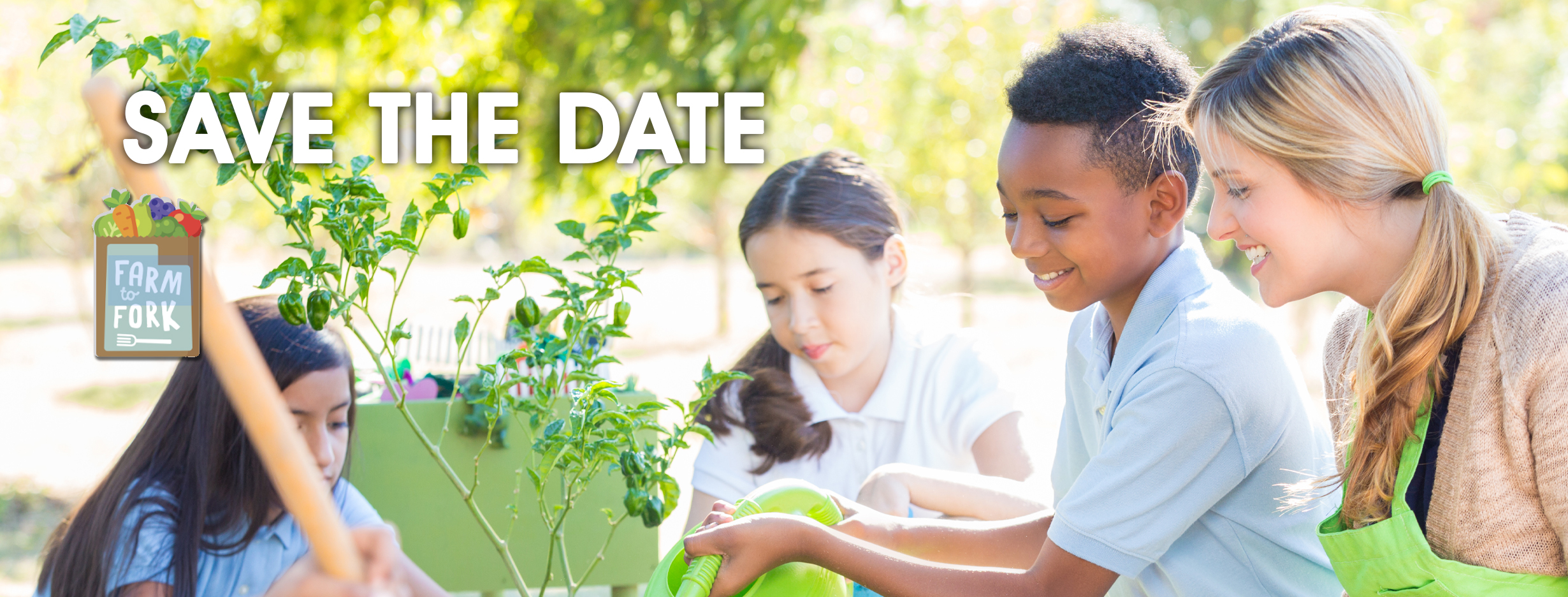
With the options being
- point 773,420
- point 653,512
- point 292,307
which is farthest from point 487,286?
point 773,420

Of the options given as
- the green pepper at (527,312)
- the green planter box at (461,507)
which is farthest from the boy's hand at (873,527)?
the green planter box at (461,507)

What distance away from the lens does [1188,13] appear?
12633mm

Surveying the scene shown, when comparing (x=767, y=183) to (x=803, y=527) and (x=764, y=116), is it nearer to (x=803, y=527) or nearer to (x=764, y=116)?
(x=803, y=527)

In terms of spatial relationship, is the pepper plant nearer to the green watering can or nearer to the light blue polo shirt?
the green watering can

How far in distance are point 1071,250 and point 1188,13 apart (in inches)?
499

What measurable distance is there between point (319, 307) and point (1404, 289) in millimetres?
1147

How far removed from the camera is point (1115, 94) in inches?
53.1

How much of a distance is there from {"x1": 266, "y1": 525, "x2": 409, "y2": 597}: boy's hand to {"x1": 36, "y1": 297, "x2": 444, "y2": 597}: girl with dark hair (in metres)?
1.08

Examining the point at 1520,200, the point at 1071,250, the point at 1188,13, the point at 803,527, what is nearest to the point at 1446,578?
the point at 1071,250

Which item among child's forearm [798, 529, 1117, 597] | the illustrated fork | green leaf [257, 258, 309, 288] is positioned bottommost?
child's forearm [798, 529, 1117, 597]

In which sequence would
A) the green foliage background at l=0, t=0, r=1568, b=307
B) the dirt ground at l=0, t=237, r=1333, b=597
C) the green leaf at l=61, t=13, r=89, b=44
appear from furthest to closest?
the dirt ground at l=0, t=237, r=1333, b=597, the green foliage background at l=0, t=0, r=1568, b=307, the green leaf at l=61, t=13, r=89, b=44

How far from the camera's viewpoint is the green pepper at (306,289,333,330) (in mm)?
1109

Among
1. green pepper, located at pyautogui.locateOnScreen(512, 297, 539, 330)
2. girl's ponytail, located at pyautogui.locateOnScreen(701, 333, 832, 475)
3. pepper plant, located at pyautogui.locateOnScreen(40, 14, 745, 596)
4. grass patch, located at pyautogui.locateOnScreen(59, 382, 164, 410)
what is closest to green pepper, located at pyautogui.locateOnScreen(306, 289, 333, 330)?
pepper plant, located at pyautogui.locateOnScreen(40, 14, 745, 596)

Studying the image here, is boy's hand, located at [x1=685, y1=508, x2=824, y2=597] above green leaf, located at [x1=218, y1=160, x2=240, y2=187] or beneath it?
beneath
